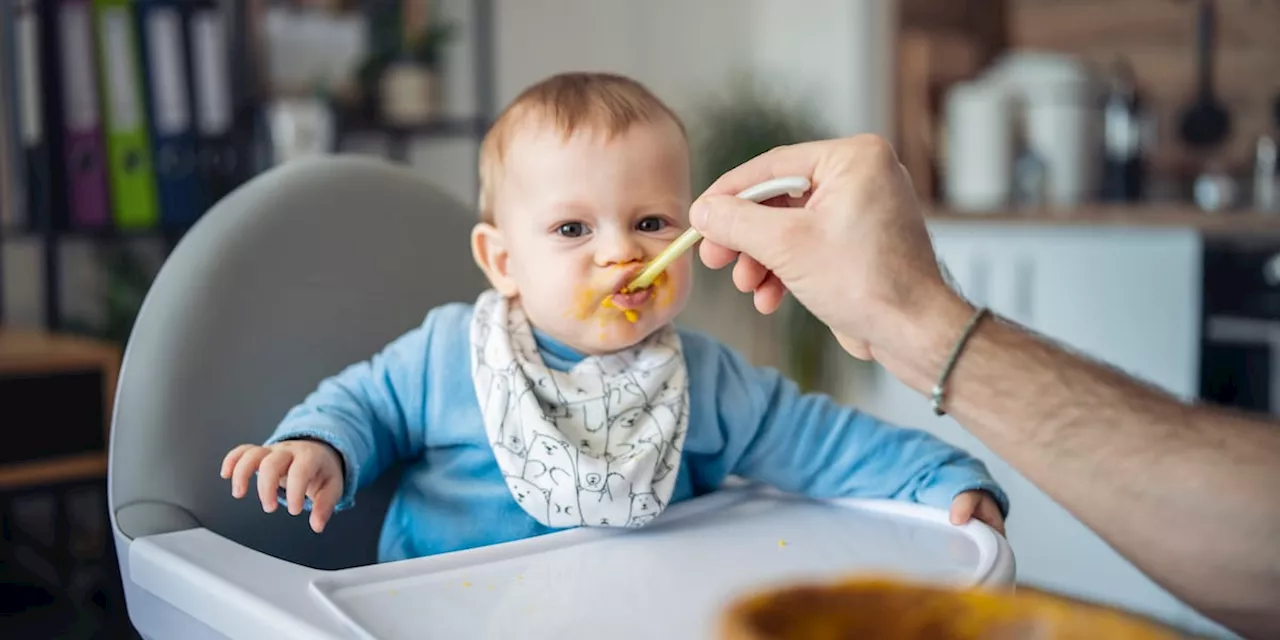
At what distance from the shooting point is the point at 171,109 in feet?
9.17

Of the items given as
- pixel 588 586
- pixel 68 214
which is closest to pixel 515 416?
pixel 588 586

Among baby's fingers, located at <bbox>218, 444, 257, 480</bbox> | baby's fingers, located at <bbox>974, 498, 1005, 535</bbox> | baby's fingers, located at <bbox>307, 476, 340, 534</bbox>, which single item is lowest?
baby's fingers, located at <bbox>974, 498, 1005, 535</bbox>

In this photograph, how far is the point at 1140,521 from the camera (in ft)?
2.77

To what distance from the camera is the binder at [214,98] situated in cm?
281

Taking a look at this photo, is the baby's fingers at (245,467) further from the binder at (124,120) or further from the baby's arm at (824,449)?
the binder at (124,120)

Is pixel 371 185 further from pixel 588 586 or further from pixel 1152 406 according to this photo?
pixel 1152 406

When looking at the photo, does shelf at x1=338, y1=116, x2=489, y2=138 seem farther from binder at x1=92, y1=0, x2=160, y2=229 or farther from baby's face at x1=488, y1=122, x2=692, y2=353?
baby's face at x1=488, y1=122, x2=692, y2=353

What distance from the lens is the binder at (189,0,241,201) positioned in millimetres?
2814

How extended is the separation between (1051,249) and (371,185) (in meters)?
2.00

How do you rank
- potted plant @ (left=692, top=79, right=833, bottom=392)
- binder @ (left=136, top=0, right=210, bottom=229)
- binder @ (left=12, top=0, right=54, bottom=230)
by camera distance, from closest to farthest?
binder @ (left=12, top=0, right=54, bottom=230) → binder @ (left=136, top=0, right=210, bottom=229) → potted plant @ (left=692, top=79, right=833, bottom=392)

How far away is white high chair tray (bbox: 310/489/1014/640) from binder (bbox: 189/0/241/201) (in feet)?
6.94

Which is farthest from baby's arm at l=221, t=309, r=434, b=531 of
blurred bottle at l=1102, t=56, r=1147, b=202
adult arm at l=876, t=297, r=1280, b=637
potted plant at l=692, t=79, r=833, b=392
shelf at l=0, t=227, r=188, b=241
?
blurred bottle at l=1102, t=56, r=1147, b=202

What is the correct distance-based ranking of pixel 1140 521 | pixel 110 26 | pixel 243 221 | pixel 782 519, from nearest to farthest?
pixel 1140 521, pixel 782 519, pixel 243 221, pixel 110 26

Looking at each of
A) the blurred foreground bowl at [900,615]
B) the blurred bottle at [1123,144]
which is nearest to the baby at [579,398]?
the blurred foreground bowl at [900,615]
